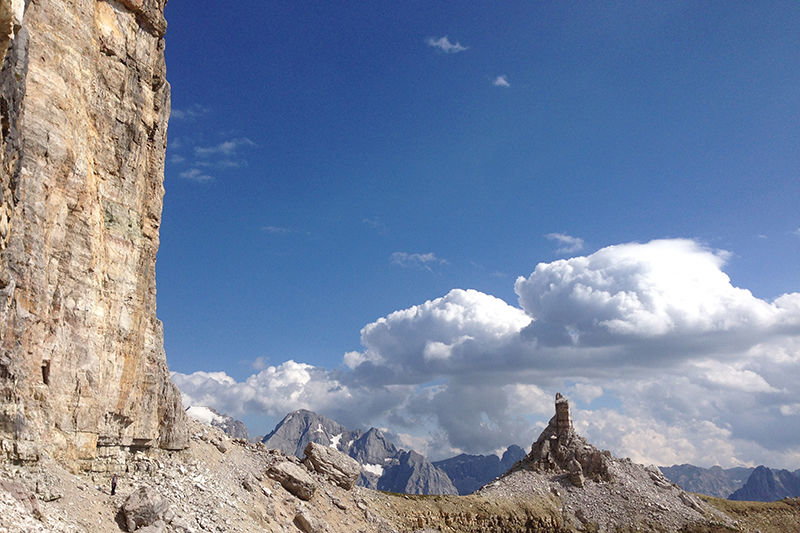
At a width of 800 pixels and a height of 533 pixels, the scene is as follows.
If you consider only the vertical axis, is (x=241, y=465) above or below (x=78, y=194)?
below

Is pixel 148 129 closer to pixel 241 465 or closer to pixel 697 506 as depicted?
pixel 241 465

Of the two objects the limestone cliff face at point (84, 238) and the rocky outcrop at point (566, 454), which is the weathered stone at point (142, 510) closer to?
the limestone cliff face at point (84, 238)

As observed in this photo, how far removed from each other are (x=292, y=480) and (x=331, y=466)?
9879 millimetres

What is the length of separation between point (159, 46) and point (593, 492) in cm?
8770

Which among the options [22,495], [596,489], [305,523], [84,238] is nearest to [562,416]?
[596,489]

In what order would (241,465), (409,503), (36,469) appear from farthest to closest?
(409,503)
(241,465)
(36,469)

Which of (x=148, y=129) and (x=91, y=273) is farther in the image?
(x=148, y=129)

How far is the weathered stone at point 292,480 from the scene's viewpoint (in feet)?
194

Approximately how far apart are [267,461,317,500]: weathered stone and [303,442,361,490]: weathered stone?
7.13m

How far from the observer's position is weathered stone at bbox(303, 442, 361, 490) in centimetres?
6794

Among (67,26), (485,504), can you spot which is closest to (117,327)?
(67,26)

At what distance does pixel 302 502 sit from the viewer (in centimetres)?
5819

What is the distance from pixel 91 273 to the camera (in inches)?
1640

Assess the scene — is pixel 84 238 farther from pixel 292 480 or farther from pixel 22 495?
pixel 292 480
